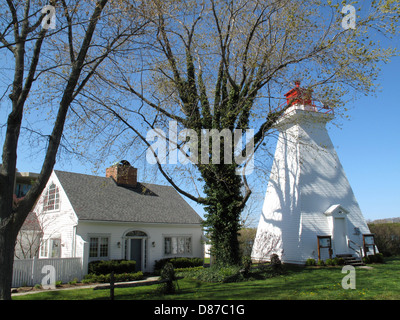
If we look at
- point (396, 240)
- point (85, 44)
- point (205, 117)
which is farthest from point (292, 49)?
point (396, 240)

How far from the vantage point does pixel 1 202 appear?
780 cm

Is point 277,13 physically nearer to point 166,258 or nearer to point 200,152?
point 200,152

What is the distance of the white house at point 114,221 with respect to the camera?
700 inches

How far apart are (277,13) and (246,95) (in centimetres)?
377

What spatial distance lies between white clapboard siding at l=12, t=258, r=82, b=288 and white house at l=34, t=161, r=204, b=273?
57cm

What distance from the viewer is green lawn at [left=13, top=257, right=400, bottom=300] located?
31.5 feet

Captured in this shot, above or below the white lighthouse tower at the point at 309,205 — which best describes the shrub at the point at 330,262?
below

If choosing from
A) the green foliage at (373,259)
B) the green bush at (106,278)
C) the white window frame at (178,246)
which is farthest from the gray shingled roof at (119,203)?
the green foliage at (373,259)

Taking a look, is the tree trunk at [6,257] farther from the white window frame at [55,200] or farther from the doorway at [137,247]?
the white window frame at [55,200]

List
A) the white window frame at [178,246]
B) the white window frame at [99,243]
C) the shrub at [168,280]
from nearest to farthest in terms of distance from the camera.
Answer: the shrub at [168,280], the white window frame at [99,243], the white window frame at [178,246]

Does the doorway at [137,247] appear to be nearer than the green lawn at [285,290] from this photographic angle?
No

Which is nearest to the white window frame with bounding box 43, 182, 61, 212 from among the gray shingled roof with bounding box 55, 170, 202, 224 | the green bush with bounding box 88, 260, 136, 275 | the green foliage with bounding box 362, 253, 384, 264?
the gray shingled roof with bounding box 55, 170, 202, 224

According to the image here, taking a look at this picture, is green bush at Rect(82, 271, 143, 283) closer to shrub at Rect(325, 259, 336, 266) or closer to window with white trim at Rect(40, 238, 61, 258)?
window with white trim at Rect(40, 238, 61, 258)

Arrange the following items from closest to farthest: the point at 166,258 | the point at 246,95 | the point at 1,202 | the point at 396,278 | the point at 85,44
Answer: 1. the point at 1,202
2. the point at 85,44
3. the point at 396,278
4. the point at 246,95
5. the point at 166,258
